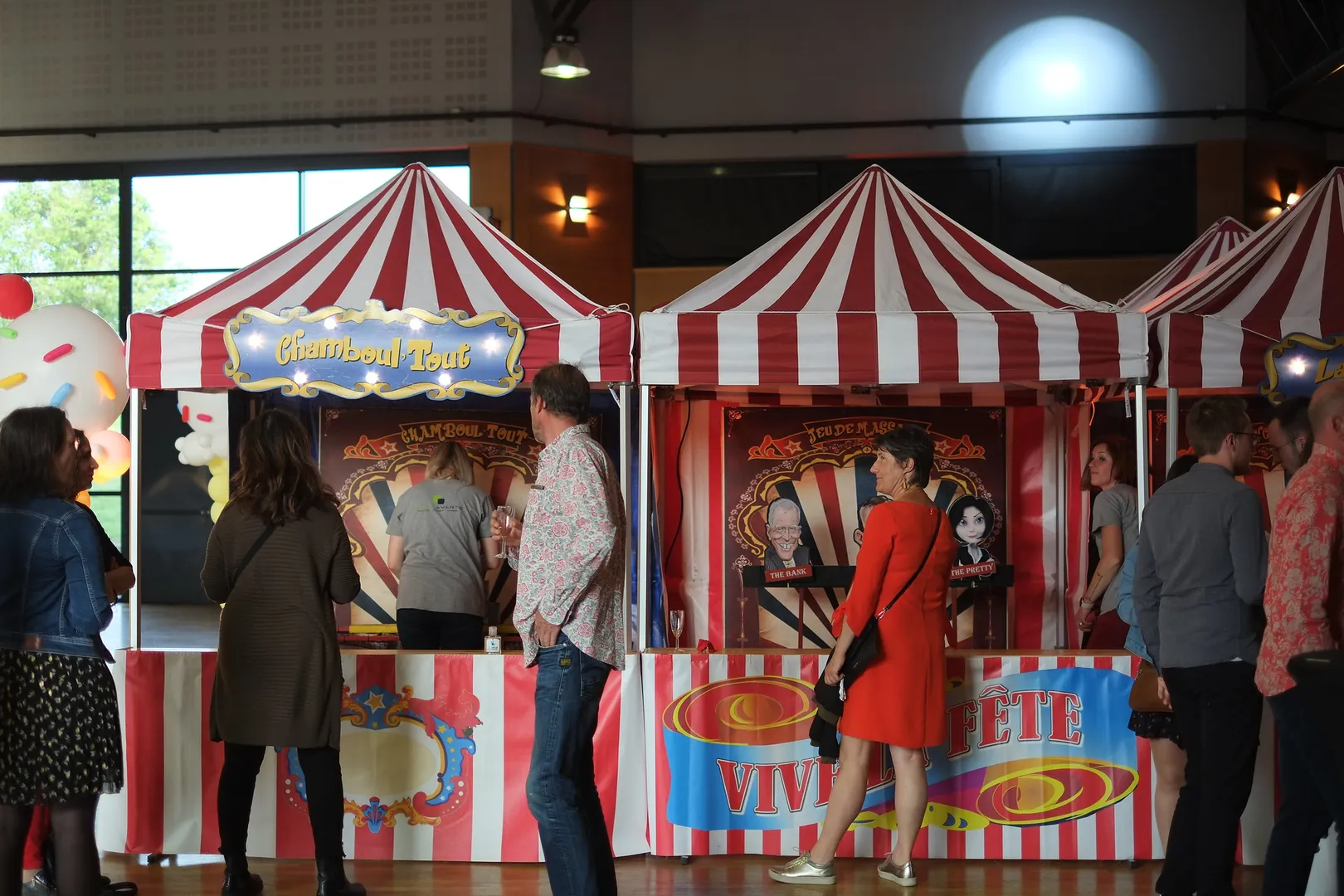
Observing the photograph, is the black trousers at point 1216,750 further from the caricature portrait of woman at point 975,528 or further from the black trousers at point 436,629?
the black trousers at point 436,629

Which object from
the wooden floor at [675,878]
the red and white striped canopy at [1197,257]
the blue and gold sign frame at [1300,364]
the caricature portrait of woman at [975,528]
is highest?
the red and white striped canopy at [1197,257]

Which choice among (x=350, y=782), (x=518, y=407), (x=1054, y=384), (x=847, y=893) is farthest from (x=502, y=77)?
(x=847, y=893)

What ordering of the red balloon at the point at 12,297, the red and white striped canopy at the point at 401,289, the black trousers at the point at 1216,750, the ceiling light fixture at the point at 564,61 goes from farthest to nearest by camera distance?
the ceiling light fixture at the point at 564,61 → the red balloon at the point at 12,297 → the red and white striped canopy at the point at 401,289 → the black trousers at the point at 1216,750

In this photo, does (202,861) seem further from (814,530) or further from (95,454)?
(814,530)

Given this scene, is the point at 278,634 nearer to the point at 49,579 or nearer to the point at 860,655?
the point at 49,579

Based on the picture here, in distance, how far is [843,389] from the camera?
5660 millimetres

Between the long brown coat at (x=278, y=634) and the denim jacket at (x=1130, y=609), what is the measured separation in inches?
89.6

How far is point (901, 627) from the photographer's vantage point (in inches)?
150

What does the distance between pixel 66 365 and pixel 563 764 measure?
3367mm

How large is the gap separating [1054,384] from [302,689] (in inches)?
135

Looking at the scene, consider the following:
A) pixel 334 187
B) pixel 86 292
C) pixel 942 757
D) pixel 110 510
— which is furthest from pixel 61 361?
pixel 110 510

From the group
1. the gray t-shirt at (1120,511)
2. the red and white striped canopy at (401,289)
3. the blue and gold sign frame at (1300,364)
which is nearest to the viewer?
the blue and gold sign frame at (1300,364)

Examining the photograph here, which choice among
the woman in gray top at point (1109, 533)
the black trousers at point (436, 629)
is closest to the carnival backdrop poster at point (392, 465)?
the black trousers at point (436, 629)

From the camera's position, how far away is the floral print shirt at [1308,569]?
9.60ft
